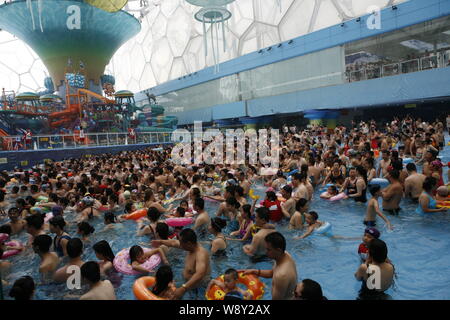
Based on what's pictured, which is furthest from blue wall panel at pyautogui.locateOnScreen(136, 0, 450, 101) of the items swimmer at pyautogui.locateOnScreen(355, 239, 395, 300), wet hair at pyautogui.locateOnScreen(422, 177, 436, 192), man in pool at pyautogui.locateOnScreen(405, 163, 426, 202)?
swimmer at pyautogui.locateOnScreen(355, 239, 395, 300)

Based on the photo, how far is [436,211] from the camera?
652 centimetres

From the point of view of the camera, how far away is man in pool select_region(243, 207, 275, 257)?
201 inches

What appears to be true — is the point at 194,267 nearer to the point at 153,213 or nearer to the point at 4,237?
the point at 153,213

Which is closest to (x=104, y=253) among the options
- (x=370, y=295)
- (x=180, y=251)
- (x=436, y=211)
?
(x=180, y=251)

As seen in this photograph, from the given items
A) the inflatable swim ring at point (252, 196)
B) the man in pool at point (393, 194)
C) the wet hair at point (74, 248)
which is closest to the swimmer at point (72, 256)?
the wet hair at point (74, 248)

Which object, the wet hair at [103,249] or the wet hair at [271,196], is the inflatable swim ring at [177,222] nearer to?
the wet hair at [103,249]

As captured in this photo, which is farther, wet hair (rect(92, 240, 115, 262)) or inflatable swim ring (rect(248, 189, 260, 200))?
inflatable swim ring (rect(248, 189, 260, 200))

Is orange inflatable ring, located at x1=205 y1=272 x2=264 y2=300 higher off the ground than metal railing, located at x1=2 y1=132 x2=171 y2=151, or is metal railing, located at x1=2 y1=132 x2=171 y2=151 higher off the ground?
metal railing, located at x1=2 y1=132 x2=171 y2=151

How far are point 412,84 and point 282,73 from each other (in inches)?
454

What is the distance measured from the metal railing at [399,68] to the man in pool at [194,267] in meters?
21.7

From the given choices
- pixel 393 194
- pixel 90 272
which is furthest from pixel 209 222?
pixel 393 194

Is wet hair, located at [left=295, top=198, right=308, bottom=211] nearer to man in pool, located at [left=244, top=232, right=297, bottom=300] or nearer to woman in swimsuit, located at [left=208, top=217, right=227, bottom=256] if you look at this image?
woman in swimsuit, located at [left=208, top=217, right=227, bottom=256]

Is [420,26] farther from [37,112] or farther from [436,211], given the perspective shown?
[37,112]

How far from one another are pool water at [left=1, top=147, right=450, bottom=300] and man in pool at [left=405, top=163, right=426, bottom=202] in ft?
0.90
